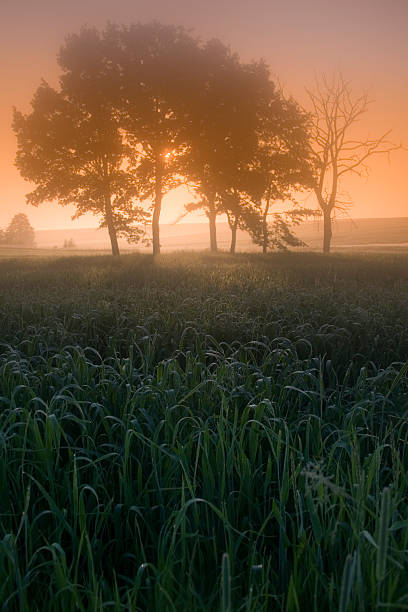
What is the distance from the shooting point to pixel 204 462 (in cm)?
276

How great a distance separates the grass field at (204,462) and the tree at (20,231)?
92018 millimetres

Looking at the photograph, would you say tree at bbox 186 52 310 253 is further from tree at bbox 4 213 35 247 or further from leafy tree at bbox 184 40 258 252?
tree at bbox 4 213 35 247

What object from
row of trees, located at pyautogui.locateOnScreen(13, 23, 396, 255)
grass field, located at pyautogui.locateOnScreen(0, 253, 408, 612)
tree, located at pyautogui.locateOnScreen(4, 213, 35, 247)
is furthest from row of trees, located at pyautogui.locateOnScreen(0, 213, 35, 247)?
grass field, located at pyautogui.locateOnScreen(0, 253, 408, 612)

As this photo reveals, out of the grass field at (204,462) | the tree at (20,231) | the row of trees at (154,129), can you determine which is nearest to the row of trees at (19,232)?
the tree at (20,231)

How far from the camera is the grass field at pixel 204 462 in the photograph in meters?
2.01

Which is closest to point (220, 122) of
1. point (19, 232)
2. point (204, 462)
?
point (204, 462)

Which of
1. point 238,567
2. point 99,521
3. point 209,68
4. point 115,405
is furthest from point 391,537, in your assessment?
point 209,68

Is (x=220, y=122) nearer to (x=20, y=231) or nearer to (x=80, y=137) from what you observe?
(x=80, y=137)

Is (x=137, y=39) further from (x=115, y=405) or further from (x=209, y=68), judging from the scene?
(x=115, y=405)

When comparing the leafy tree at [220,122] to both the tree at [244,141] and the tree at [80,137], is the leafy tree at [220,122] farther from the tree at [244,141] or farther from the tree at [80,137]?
the tree at [80,137]

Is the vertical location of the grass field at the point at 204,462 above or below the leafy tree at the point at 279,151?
below

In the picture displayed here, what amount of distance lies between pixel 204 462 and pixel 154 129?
27048mm

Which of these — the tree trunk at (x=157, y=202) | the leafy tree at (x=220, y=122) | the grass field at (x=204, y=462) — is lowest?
the grass field at (x=204, y=462)

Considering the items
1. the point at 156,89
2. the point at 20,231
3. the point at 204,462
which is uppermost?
the point at 156,89
